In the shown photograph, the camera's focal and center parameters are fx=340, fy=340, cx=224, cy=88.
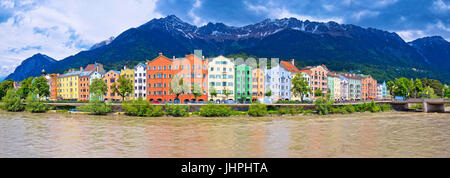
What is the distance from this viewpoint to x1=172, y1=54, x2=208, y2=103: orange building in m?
94.0

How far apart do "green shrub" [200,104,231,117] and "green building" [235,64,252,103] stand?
1081 inches

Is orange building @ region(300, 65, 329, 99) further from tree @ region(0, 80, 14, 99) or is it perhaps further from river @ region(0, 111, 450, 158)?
tree @ region(0, 80, 14, 99)

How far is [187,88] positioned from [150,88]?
16713 millimetres

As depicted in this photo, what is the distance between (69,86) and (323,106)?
96.4 metres

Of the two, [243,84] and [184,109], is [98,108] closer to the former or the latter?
[184,109]

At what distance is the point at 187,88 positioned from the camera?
8950cm

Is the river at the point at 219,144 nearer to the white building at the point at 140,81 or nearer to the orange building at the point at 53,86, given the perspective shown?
the white building at the point at 140,81

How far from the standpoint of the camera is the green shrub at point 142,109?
69.4 meters

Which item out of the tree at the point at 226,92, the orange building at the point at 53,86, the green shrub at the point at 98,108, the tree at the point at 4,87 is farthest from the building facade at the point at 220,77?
the tree at the point at 4,87

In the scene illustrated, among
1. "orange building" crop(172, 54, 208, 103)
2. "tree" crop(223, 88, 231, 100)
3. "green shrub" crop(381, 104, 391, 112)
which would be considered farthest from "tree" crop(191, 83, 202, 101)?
"green shrub" crop(381, 104, 391, 112)

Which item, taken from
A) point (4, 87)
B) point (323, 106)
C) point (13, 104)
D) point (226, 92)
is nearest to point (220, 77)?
point (226, 92)

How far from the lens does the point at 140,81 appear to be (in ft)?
353
